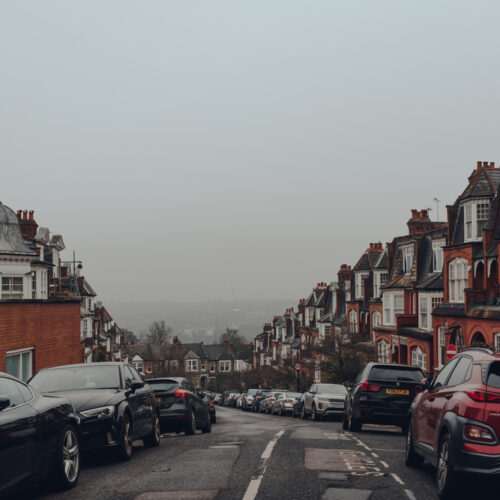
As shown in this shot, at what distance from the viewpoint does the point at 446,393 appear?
838cm

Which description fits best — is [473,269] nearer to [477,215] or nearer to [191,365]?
[477,215]

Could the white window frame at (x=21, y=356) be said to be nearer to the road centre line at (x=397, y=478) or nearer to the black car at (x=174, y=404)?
the black car at (x=174, y=404)

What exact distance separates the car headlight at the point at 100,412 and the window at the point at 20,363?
898cm

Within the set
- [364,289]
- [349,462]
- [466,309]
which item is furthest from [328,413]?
[364,289]

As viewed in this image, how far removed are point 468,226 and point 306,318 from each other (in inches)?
1805

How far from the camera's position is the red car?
7.07 meters

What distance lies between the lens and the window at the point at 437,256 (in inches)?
1642

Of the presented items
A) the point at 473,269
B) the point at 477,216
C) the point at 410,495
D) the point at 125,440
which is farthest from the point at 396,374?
the point at 477,216

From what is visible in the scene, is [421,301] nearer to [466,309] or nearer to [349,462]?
[466,309]

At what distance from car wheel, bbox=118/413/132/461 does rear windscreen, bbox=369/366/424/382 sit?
744cm

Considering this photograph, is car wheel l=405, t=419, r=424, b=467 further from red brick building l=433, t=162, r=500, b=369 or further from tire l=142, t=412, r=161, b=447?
red brick building l=433, t=162, r=500, b=369

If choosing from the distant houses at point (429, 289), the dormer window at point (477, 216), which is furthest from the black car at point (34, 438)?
the dormer window at point (477, 216)

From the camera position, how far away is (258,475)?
905cm

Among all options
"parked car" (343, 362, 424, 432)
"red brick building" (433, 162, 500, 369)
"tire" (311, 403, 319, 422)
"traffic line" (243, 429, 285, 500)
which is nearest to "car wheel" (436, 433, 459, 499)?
"traffic line" (243, 429, 285, 500)
